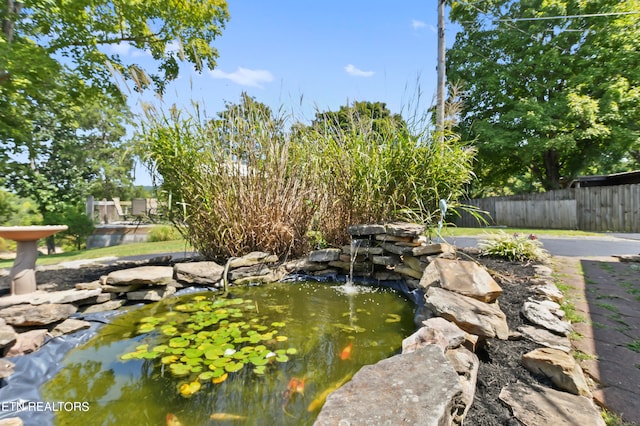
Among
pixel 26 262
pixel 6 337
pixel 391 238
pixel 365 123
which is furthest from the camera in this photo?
pixel 365 123

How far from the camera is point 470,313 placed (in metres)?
1.70

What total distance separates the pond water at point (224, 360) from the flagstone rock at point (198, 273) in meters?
0.39

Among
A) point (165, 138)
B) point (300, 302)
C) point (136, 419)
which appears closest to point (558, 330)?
point (300, 302)

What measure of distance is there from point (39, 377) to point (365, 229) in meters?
2.72

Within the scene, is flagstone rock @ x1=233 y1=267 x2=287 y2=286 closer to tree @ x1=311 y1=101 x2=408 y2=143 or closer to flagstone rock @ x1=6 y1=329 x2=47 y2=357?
flagstone rock @ x1=6 y1=329 x2=47 y2=357

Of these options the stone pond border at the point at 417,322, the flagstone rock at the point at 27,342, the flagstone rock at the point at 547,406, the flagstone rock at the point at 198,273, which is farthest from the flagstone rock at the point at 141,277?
the flagstone rock at the point at 547,406

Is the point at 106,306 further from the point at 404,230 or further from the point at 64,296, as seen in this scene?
the point at 404,230

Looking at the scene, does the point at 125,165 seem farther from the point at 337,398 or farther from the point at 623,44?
the point at 623,44

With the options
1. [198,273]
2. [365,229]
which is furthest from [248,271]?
[365,229]

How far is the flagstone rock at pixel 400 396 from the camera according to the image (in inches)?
34.1

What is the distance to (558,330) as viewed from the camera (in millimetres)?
1611

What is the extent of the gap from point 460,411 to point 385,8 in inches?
271

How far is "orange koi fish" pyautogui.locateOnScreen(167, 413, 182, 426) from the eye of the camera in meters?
1.17

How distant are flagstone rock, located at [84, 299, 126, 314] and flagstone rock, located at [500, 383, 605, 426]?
Answer: 278 cm
